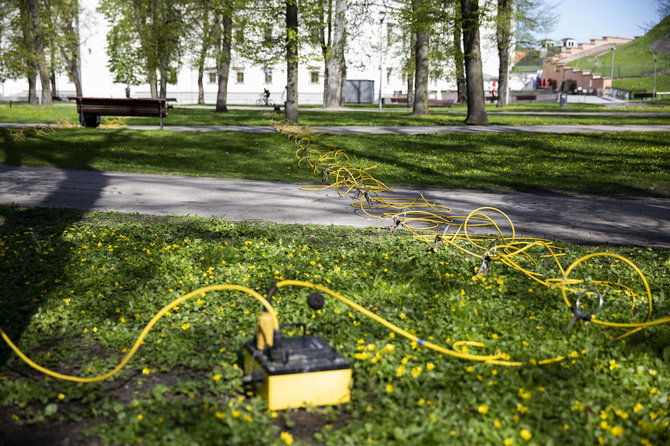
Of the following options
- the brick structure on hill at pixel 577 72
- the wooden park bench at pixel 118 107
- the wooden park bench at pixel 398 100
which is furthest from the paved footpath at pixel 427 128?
the brick structure on hill at pixel 577 72

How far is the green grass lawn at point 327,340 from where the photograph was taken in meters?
3.15

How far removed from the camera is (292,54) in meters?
19.1

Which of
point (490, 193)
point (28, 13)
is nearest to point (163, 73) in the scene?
point (28, 13)

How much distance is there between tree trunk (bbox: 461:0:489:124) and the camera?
66.7 ft

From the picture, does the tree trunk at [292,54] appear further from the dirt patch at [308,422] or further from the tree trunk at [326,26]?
the dirt patch at [308,422]

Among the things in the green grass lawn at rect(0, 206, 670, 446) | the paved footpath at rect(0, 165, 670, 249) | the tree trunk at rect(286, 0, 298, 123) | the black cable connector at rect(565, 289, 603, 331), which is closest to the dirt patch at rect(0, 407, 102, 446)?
the green grass lawn at rect(0, 206, 670, 446)

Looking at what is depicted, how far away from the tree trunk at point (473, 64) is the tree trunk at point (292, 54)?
594 cm

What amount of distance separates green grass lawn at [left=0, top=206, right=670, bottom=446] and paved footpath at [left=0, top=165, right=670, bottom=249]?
3.63 feet

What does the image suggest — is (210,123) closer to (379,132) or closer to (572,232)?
(379,132)

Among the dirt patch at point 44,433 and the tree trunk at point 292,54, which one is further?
the tree trunk at point 292,54

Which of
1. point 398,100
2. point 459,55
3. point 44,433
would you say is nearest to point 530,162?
point 44,433

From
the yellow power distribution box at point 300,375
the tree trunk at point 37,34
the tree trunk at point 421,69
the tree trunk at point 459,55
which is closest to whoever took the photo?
the yellow power distribution box at point 300,375

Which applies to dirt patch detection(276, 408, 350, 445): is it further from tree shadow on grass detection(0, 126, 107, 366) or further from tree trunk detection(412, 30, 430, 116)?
tree trunk detection(412, 30, 430, 116)

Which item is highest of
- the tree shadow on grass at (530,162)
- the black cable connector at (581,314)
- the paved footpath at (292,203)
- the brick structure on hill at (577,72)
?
the brick structure on hill at (577,72)
